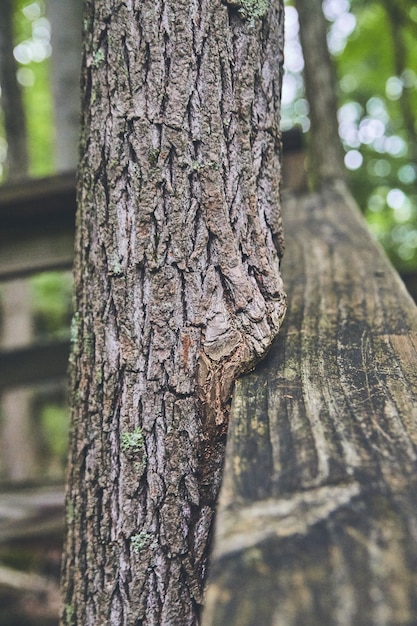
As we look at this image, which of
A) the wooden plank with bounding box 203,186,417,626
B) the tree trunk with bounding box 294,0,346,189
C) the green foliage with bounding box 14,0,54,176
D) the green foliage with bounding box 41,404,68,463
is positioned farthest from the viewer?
the green foliage with bounding box 41,404,68,463

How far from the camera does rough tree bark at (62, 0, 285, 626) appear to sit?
967 mm

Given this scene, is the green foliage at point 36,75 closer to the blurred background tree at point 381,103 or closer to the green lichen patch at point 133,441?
the blurred background tree at point 381,103

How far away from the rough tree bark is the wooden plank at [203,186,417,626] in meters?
0.13

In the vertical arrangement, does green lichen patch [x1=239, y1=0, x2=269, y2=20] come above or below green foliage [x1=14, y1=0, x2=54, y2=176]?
below

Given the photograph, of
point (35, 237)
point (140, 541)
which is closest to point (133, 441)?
point (140, 541)

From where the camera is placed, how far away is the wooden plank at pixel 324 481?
0.51 meters

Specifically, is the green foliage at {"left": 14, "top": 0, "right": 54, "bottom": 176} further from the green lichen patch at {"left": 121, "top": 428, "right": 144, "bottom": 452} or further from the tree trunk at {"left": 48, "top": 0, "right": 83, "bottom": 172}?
the green lichen patch at {"left": 121, "top": 428, "right": 144, "bottom": 452}

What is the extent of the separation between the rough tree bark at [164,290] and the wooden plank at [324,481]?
0.13 m

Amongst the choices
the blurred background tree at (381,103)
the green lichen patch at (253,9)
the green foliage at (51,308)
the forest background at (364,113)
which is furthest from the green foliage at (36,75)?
A: the green lichen patch at (253,9)

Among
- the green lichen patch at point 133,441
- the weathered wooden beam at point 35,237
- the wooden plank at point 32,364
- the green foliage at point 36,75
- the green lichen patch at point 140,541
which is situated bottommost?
the green lichen patch at point 140,541

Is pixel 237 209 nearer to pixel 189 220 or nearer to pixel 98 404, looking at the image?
pixel 189 220

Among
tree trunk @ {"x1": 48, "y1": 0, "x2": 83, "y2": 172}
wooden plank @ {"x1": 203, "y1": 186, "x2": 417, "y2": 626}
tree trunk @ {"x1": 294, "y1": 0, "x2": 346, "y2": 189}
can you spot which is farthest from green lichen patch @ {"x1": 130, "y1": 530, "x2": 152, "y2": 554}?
tree trunk @ {"x1": 48, "y1": 0, "x2": 83, "y2": 172}

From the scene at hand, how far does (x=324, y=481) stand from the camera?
2.09 feet

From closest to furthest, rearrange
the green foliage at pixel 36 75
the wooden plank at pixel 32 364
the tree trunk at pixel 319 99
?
1. the tree trunk at pixel 319 99
2. the wooden plank at pixel 32 364
3. the green foliage at pixel 36 75
